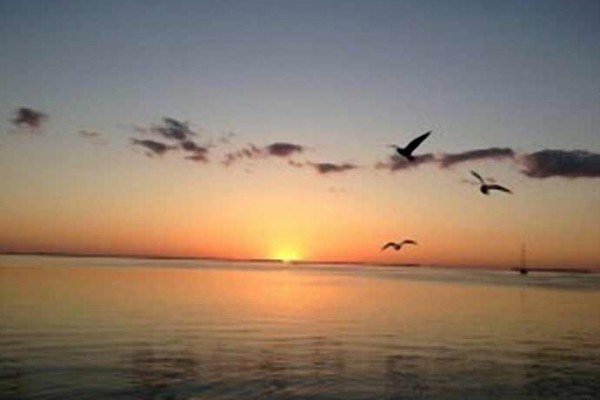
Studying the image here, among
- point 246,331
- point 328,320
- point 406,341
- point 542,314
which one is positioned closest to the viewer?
point 406,341

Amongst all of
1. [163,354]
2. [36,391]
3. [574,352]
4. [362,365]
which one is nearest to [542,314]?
[574,352]

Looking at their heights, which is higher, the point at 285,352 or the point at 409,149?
the point at 409,149

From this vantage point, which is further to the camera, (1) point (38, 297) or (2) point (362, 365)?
(1) point (38, 297)

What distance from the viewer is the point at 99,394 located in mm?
24031

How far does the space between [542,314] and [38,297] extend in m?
42.2

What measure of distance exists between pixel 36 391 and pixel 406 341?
69.8 feet

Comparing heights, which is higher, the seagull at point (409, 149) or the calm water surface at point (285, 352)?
the seagull at point (409, 149)

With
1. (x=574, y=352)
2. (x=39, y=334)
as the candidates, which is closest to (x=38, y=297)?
(x=39, y=334)

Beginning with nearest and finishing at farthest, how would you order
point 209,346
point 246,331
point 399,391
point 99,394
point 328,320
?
point 99,394 → point 399,391 → point 209,346 → point 246,331 → point 328,320

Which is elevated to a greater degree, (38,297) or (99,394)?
(38,297)

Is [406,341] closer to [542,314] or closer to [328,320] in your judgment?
[328,320]

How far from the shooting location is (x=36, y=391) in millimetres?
24172

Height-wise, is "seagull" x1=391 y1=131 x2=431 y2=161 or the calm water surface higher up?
"seagull" x1=391 y1=131 x2=431 y2=161

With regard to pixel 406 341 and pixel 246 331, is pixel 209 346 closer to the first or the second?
pixel 246 331
